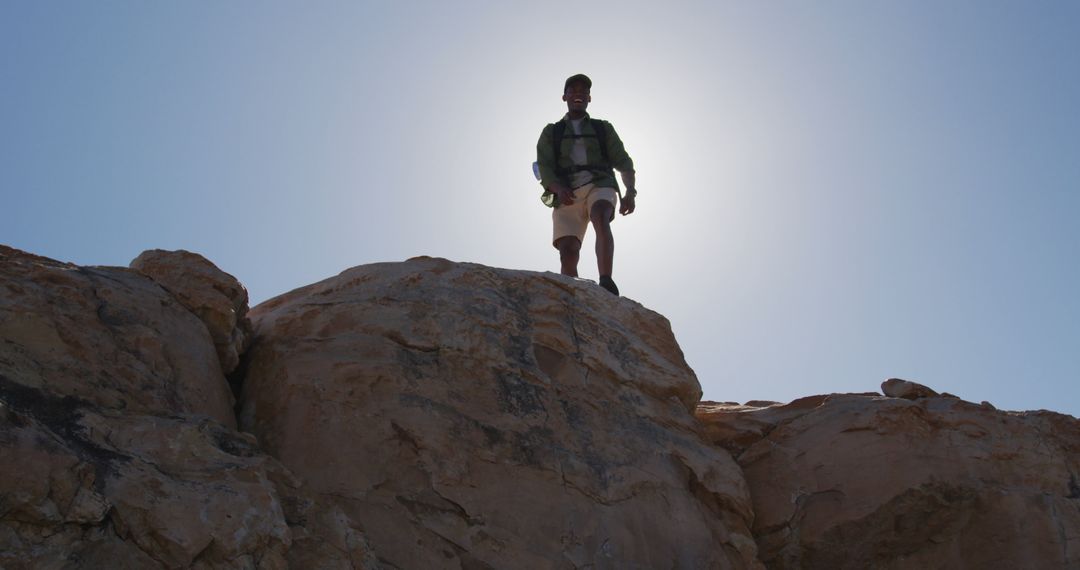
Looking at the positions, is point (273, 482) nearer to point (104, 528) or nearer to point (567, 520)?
point (104, 528)

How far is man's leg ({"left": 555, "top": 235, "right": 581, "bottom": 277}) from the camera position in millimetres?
8273

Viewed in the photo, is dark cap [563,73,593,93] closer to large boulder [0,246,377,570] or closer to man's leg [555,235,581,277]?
man's leg [555,235,581,277]

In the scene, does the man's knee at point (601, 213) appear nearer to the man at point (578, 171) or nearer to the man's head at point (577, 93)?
the man at point (578, 171)

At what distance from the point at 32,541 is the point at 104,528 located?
0.76 ft

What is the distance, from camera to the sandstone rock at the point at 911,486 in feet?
19.5

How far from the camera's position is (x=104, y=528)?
3416 mm

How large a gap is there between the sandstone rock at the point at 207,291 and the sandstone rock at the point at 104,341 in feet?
0.45

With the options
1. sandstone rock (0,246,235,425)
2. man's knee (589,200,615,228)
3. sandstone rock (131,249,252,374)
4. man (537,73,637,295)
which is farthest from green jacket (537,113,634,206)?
sandstone rock (0,246,235,425)

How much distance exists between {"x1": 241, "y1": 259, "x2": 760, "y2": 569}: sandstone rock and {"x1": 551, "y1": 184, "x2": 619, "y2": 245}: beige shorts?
1.74 metres

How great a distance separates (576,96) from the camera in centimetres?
855

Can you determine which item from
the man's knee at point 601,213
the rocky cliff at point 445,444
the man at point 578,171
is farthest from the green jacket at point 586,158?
the rocky cliff at point 445,444

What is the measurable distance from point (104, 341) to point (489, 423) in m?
1.88

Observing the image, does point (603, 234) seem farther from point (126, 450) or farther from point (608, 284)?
point (126, 450)

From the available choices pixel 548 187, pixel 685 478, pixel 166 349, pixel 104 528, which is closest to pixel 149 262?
pixel 166 349
